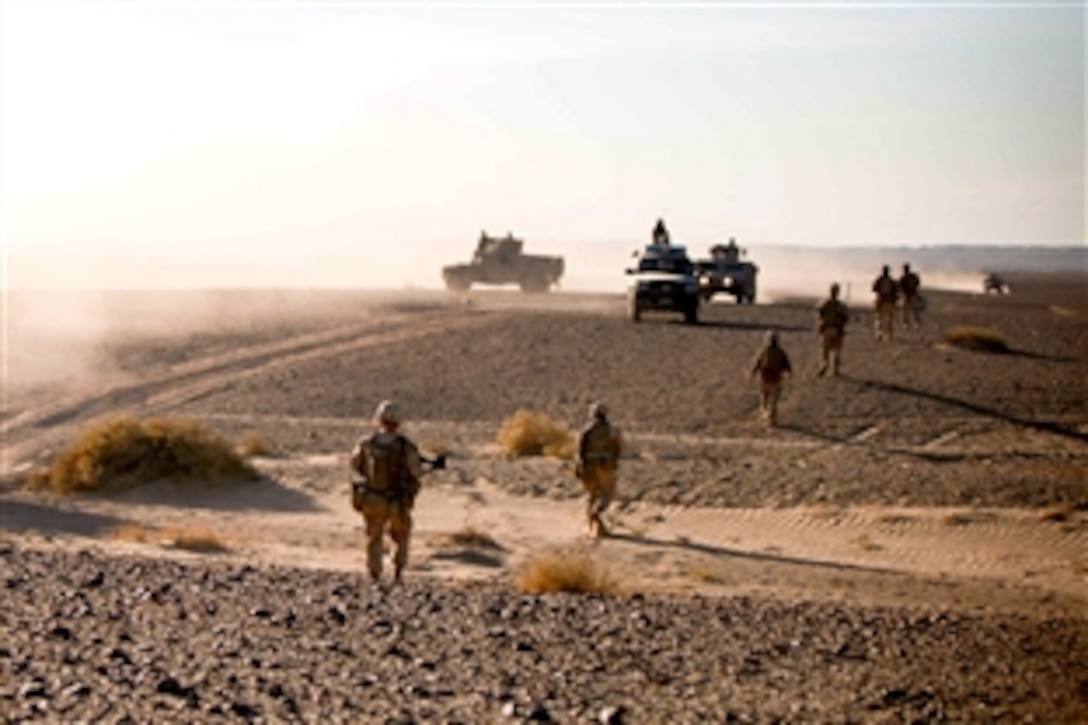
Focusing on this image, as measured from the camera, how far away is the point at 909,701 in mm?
9797

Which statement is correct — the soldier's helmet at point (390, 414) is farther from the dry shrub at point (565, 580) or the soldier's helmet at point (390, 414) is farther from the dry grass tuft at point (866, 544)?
the dry grass tuft at point (866, 544)

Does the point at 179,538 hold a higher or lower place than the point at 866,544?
higher

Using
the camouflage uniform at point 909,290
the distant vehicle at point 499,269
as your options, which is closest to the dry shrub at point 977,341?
the camouflage uniform at point 909,290

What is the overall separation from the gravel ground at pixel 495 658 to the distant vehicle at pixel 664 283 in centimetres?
2683

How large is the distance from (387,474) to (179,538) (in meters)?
4.72

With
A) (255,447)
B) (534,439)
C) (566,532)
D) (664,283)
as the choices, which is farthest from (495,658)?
(664,283)

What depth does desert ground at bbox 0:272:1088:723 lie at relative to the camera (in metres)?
10.0

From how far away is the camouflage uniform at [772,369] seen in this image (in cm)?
2498

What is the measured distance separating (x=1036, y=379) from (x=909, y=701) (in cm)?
2261

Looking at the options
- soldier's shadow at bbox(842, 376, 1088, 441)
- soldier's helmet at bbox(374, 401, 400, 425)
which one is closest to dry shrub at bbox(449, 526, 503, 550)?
Answer: soldier's helmet at bbox(374, 401, 400, 425)

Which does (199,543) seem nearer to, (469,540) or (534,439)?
(469,540)

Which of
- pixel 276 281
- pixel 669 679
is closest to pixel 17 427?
pixel 669 679

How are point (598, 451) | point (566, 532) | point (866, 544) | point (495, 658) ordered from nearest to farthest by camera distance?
point (495, 658) < point (598, 451) < point (866, 544) < point (566, 532)

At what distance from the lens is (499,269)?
62.6 metres
